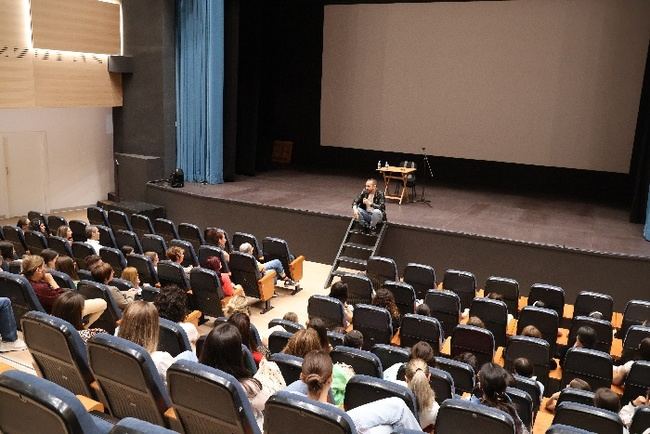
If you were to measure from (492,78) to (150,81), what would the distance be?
7.46 meters

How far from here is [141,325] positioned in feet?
13.0

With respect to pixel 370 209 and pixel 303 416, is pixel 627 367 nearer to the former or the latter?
pixel 303 416

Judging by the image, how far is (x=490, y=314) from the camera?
21.9 feet

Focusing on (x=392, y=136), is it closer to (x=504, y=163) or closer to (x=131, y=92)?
(x=504, y=163)

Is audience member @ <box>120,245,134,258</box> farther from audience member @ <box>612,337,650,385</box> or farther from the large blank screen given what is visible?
the large blank screen

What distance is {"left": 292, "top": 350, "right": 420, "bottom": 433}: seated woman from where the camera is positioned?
3424 mm

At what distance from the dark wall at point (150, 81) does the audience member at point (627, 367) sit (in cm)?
1067

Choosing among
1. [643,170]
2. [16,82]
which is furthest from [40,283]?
[643,170]

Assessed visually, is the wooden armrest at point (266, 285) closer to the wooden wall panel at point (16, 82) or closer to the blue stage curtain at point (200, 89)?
the blue stage curtain at point (200, 89)

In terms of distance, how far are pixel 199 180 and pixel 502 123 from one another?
6796 millimetres

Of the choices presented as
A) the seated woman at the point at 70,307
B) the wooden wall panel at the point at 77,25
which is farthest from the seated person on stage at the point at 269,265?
the wooden wall panel at the point at 77,25

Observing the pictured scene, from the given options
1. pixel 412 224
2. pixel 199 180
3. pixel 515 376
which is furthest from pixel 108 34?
pixel 515 376

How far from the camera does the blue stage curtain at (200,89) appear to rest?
43.5 feet

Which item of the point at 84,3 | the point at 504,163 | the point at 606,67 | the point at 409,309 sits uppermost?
the point at 84,3
